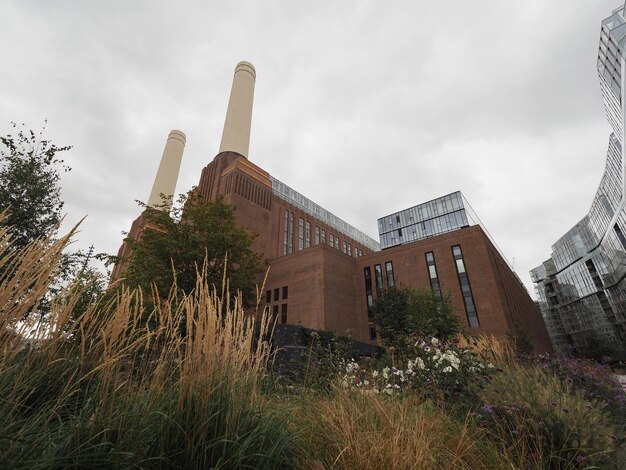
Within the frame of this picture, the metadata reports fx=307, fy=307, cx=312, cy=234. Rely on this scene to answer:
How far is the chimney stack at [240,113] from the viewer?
152 ft

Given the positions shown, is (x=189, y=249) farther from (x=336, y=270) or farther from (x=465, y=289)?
(x=465, y=289)

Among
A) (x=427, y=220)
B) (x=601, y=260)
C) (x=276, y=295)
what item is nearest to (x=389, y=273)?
(x=276, y=295)

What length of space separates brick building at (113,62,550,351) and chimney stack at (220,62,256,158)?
0.16m

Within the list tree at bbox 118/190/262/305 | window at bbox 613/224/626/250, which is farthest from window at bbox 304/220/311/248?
window at bbox 613/224/626/250

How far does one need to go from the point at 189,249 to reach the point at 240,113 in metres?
41.1

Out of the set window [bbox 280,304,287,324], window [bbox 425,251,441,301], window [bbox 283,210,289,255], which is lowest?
window [bbox 280,304,287,324]

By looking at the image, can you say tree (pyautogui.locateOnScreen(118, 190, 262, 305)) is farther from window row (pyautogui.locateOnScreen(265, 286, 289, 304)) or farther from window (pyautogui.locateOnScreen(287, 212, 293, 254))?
window (pyautogui.locateOnScreen(287, 212, 293, 254))

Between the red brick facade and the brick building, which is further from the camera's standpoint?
the brick building

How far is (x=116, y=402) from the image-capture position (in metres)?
1.93

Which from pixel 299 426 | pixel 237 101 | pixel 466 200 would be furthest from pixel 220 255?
pixel 466 200

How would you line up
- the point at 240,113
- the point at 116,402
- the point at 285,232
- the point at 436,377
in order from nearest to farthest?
1. the point at 116,402
2. the point at 436,377
3. the point at 285,232
4. the point at 240,113

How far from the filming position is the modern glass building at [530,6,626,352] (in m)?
38.9

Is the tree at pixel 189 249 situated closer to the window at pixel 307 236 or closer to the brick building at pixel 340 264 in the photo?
the brick building at pixel 340 264

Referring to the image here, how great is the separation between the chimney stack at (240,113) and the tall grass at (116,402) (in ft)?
151
